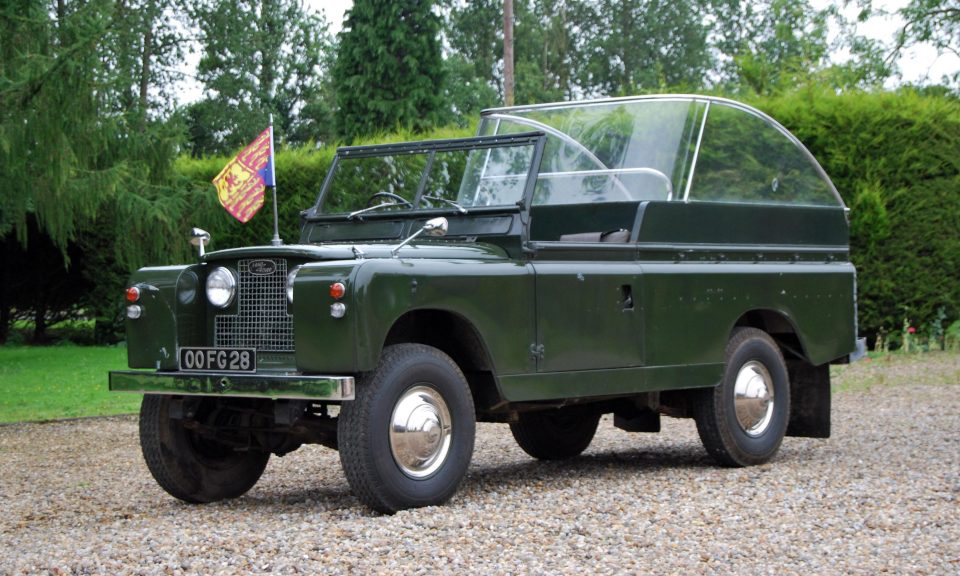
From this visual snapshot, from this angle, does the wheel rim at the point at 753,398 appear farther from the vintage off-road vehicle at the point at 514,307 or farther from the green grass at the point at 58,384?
the green grass at the point at 58,384

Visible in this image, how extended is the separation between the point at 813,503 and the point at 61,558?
3.59 m

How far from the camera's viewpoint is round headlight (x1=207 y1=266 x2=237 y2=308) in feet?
21.3

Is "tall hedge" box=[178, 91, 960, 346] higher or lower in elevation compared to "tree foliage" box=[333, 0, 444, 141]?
lower

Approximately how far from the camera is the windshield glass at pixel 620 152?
7.90 m

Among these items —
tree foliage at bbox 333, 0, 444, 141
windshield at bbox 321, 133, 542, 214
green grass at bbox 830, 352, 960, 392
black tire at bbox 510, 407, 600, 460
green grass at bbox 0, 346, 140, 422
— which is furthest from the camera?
tree foliage at bbox 333, 0, 444, 141

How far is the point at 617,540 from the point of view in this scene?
5.28 meters

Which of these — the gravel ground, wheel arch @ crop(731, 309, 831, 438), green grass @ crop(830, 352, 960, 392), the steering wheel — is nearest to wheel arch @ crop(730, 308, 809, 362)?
wheel arch @ crop(731, 309, 831, 438)

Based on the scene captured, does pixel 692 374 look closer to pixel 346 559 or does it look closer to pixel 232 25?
pixel 346 559

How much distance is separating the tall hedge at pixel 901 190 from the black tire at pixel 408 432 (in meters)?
9.89

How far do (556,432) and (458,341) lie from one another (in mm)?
2041

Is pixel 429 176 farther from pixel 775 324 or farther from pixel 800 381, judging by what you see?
pixel 800 381

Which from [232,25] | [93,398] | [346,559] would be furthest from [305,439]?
[232,25]

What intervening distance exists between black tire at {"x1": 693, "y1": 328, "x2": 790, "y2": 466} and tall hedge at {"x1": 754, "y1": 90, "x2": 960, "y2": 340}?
7.13 meters

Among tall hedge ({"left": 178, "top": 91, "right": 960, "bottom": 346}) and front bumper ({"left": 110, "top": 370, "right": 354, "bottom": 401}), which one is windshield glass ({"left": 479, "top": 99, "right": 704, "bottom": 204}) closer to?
front bumper ({"left": 110, "top": 370, "right": 354, "bottom": 401})
